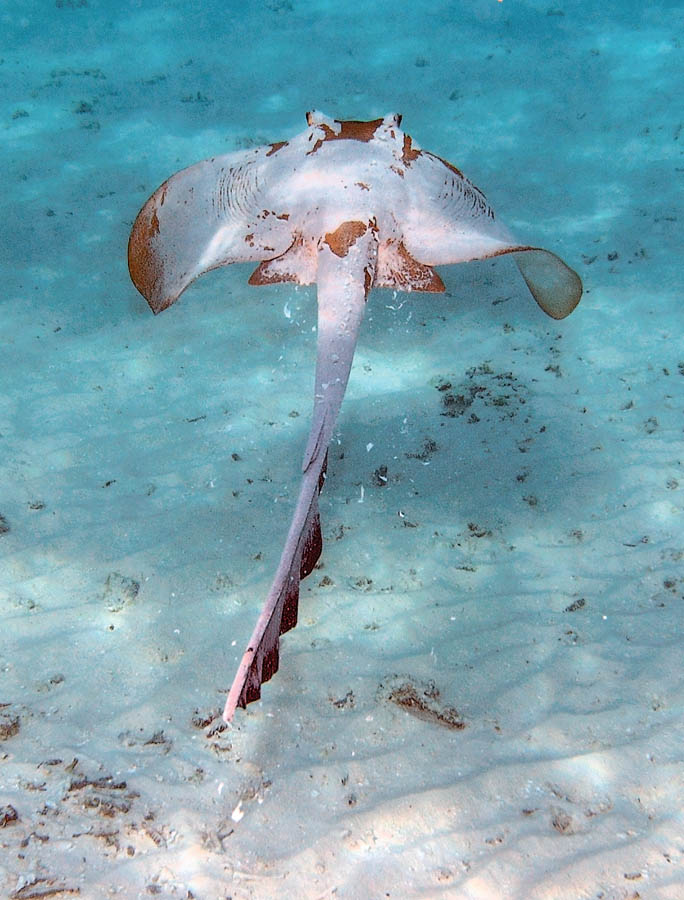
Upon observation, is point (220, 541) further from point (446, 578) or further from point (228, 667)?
point (446, 578)

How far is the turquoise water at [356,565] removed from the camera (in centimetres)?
227

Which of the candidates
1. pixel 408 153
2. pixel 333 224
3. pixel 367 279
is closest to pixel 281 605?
pixel 367 279

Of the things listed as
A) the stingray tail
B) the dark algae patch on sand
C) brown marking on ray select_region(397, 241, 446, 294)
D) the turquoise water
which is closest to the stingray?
brown marking on ray select_region(397, 241, 446, 294)

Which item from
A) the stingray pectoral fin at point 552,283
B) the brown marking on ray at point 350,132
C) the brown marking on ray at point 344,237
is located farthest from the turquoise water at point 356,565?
the brown marking on ray at point 350,132

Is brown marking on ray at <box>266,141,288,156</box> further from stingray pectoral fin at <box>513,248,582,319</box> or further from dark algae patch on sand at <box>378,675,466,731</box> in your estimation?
dark algae patch on sand at <box>378,675,466,731</box>

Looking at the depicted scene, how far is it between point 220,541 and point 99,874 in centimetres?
177

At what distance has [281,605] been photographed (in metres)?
2.16

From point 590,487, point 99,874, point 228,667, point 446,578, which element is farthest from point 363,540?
point 99,874

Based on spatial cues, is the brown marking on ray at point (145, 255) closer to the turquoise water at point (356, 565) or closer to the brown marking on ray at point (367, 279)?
the turquoise water at point (356, 565)

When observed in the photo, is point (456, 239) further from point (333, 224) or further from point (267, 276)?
point (267, 276)

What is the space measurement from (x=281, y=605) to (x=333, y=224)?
7.16ft

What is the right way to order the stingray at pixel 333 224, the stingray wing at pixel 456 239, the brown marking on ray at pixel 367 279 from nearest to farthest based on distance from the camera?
the brown marking on ray at pixel 367 279 < the stingray at pixel 333 224 < the stingray wing at pixel 456 239

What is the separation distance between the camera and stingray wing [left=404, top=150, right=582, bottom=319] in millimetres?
3521

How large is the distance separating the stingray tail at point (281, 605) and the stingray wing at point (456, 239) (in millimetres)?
1744
